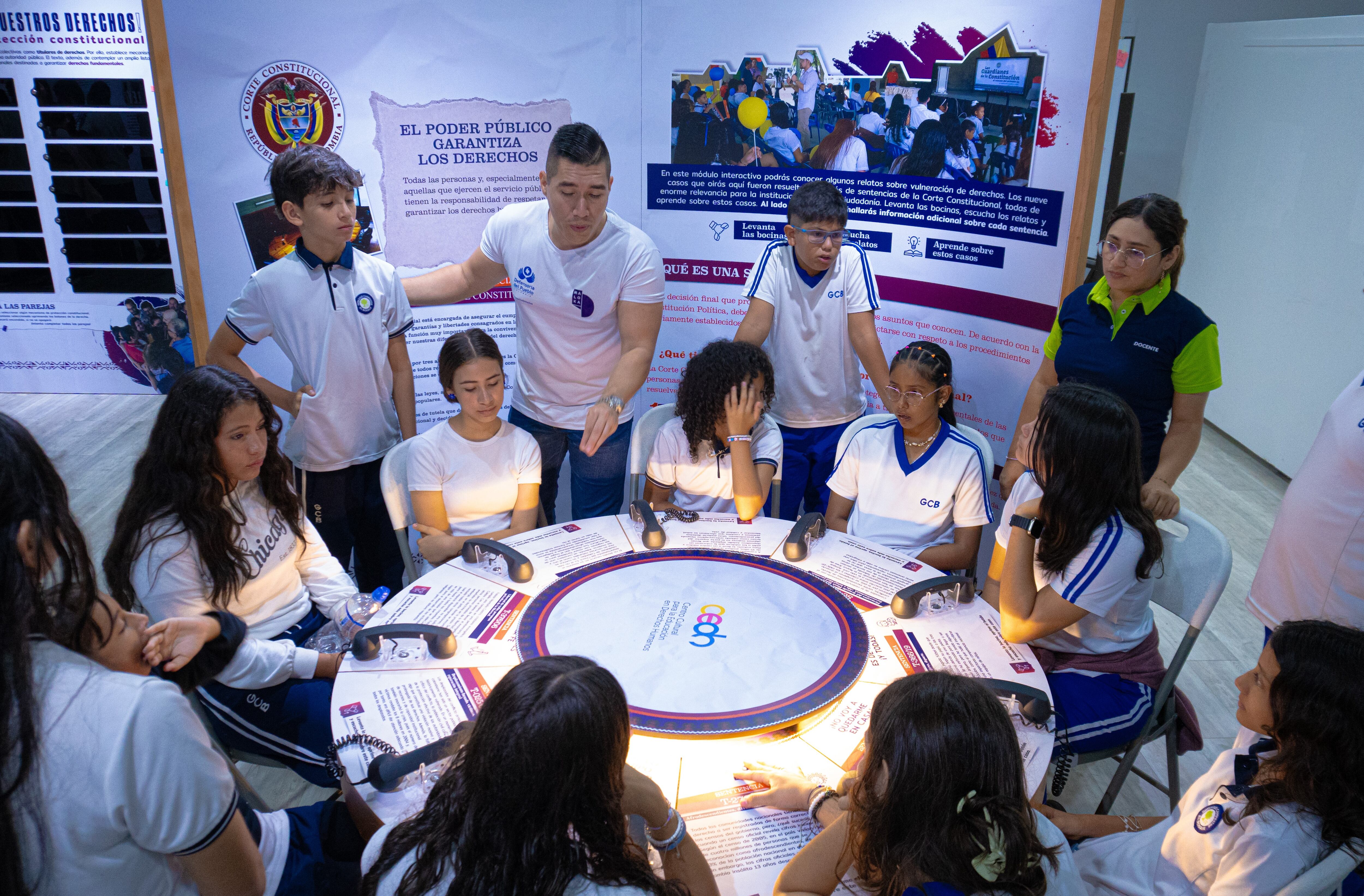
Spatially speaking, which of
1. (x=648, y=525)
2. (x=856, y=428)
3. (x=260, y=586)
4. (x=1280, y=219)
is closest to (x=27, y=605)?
(x=260, y=586)

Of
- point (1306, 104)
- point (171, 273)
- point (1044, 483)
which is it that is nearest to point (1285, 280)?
point (1306, 104)

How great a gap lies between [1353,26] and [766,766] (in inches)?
217

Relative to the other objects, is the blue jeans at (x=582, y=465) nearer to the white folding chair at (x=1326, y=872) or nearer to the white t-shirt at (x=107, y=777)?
the white t-shirt at (x=107, y=777)

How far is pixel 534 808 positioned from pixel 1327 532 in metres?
2.17

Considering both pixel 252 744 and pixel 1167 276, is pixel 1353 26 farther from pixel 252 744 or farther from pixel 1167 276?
pixel 252 744

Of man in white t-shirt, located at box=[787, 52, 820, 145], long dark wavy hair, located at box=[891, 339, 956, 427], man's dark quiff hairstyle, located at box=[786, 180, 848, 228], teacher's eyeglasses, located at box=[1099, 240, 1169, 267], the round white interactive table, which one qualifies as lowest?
the round white interactive table

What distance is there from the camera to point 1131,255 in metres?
2.74

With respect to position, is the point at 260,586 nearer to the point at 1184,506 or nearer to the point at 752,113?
the point at 752,113

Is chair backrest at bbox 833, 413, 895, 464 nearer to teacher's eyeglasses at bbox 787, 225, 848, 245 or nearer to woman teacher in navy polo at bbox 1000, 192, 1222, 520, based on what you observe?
woman teacher in navy polo at bbox 1000, 192, 1222, 520

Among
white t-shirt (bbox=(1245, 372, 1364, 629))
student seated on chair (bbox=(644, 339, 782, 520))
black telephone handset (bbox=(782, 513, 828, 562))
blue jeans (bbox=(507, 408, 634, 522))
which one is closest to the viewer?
white t-shirt (bbox=(1245, 372, 1364, 629))

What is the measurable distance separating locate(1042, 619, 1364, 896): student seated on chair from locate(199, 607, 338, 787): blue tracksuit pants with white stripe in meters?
1.75

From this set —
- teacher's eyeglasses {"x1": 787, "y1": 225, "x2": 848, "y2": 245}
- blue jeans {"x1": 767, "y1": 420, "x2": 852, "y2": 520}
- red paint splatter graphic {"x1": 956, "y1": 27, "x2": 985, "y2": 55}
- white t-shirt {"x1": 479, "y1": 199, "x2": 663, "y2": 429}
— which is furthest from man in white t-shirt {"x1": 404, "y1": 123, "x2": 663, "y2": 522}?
red paint splatter graphic {"x1": 956, "y1": 27, "x2": 985, "y2": 55}

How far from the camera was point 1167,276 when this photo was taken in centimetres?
283

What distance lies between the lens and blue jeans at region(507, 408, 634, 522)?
3510mm
